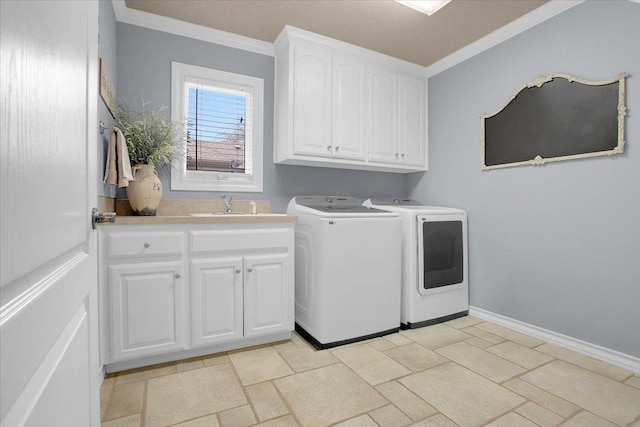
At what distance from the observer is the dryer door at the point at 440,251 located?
106 inches

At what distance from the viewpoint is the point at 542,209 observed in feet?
8.06

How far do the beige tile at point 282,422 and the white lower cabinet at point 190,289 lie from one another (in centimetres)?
75

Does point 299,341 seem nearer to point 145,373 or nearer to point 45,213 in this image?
point 145,373

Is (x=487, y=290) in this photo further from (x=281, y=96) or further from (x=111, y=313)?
(x=111, y=313)

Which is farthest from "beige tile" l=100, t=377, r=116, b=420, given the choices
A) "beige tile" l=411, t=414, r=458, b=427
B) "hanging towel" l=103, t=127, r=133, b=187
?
"beige tile" l=411, t=414, r=458, b=427

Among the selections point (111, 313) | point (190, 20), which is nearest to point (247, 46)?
point (190, 20)

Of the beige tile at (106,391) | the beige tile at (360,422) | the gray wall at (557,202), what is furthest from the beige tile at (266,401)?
the gray wall at (557,202)

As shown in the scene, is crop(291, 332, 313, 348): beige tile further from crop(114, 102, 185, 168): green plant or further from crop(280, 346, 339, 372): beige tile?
crop(114, 102, 185, 168): green plant

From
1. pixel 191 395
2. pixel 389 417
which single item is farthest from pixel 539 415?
pixel 191 395

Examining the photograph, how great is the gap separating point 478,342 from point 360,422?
1.33m

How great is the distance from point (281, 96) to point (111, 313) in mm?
2085

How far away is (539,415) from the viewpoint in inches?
61.3

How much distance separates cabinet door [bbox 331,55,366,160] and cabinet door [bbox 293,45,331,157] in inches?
2.9

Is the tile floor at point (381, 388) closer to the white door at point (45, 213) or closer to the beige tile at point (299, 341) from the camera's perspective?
A: the beige tile at point (299, 341)
